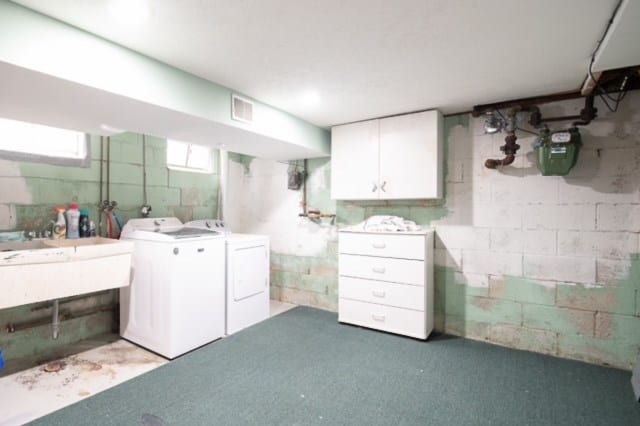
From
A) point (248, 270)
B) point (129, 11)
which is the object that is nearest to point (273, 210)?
point (248, 270)

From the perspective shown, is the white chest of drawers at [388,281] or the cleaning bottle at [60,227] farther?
the white chest of drawers at [388,281]

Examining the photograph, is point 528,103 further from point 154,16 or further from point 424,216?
point 154,16

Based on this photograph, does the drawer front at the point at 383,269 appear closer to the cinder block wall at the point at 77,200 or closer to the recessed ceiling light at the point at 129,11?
the cinder block wall at the point at 77,200

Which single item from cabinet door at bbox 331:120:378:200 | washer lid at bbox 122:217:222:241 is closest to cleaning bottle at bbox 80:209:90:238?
washer lid at bbox 122:217:222:241

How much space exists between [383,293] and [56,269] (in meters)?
2.56

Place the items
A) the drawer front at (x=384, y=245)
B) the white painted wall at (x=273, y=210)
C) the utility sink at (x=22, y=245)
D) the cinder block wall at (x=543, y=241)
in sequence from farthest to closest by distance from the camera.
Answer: the white painted wall at (x=273, y=210) → the drawer front at (x=384, y=245) → the cinder block wall at (x=543, y=241) → the utility sink at (x=22, y=245)

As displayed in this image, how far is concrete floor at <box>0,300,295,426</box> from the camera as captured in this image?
1.94 metres

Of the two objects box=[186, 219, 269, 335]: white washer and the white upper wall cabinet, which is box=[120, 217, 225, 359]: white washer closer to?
box=[186, 219, 269, 335]: white washer

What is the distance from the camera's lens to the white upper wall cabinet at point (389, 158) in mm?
2918

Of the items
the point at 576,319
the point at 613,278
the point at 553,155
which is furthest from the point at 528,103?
the point at 576,319

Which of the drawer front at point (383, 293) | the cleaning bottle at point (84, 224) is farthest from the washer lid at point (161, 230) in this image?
the drawer front at point (383, 293)

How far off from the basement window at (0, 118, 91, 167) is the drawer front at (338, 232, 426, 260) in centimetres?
257

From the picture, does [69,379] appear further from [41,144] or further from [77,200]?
[41,144]

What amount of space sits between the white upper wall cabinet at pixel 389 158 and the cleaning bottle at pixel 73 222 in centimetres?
236
